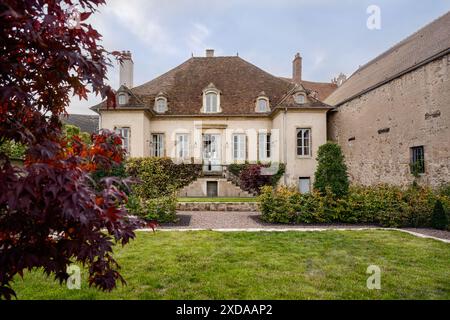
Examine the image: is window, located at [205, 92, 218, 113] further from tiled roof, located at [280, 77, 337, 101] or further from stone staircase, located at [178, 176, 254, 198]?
tiled roof, located at [280, 77, 337, 101]

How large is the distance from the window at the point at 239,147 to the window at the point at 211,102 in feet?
7.50

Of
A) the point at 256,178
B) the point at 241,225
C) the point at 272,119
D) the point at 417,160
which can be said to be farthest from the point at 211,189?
the point at 417,160

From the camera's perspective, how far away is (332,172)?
10094mm

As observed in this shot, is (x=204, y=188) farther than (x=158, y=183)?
Yes

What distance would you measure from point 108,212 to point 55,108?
117 cm

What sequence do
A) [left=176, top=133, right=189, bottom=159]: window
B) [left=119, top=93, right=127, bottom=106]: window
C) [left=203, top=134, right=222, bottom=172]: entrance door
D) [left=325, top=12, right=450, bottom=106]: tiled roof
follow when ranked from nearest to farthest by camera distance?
[left=325, top=12, right=450, bottom=106]: tiled roof
[left=119, top=93, right=127, bottom=106]: window
[left=176, top=133, right=189, bottom=159]: window
[left=203, top=134, right=222, bottom=172]: entrance door

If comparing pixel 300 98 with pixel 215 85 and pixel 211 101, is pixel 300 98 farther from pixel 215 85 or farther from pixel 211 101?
pixel 215 85

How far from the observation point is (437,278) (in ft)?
14.2

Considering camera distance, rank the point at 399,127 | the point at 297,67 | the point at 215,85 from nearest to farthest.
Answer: the point at 399,127
the point at 297,67
the point at 215,85

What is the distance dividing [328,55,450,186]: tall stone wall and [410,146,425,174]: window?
233mm

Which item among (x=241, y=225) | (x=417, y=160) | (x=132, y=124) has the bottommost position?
(x=241, y=225)

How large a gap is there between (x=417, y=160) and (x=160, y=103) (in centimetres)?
1490

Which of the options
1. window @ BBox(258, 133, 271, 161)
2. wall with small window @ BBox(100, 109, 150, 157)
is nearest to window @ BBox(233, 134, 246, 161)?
window @ BBox(258, 133, 271, 161)

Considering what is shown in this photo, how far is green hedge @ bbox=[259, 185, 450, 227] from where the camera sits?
908 cm
